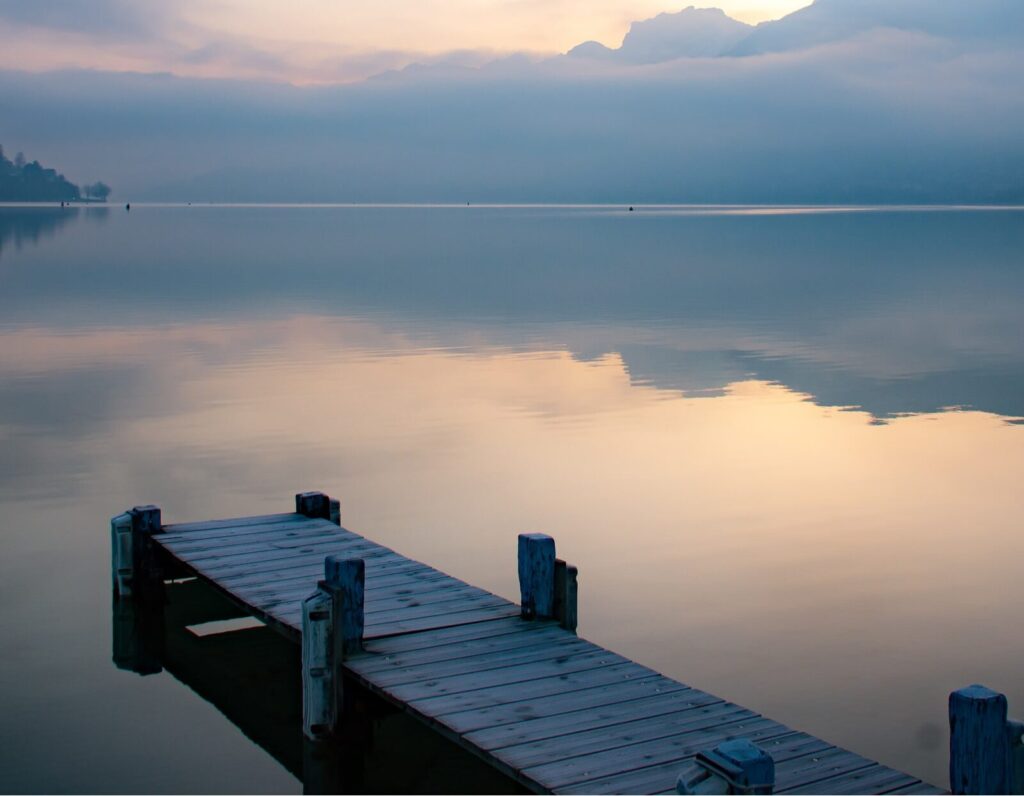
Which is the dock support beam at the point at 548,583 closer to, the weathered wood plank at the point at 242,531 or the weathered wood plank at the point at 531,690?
the weathered wood plank at the point at 531,690

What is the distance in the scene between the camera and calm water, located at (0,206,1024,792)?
11.3 metres

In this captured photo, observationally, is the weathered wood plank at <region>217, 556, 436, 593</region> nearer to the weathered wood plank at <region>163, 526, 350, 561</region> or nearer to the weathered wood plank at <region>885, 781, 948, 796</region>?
the weathered wood plank at <region>163, 526, 350, 561</region>

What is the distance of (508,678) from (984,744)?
3.77 metres

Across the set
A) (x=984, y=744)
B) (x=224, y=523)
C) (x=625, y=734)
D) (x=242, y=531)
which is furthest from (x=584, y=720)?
(x=224, y=523)

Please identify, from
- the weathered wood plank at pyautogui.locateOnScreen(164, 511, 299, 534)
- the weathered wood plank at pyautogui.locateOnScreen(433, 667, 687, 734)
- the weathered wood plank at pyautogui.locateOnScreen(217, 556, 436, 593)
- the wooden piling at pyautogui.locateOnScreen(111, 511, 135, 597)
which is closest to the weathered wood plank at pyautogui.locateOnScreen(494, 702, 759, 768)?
the weathered wood plank at pyautogui.locateOnScreen(433, 667, 687, 734)

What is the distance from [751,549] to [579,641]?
5.12m

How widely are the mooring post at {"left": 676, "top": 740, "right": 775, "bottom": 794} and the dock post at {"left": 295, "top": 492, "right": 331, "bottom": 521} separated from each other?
8690mm

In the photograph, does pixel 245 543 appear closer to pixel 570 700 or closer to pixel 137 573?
pixel 137 573

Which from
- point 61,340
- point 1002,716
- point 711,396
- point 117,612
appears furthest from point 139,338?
point 1002,716

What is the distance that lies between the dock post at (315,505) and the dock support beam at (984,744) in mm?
8939

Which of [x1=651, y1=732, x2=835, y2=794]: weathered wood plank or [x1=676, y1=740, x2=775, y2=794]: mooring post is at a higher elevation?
[x1=676, y1=740, x2=775, y2=794]: mooring post

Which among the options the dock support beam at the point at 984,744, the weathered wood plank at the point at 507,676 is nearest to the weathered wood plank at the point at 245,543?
the weathered wood plank at the point at 507,676

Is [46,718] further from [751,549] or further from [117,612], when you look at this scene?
[751,549]

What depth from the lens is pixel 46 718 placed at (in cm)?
1076
